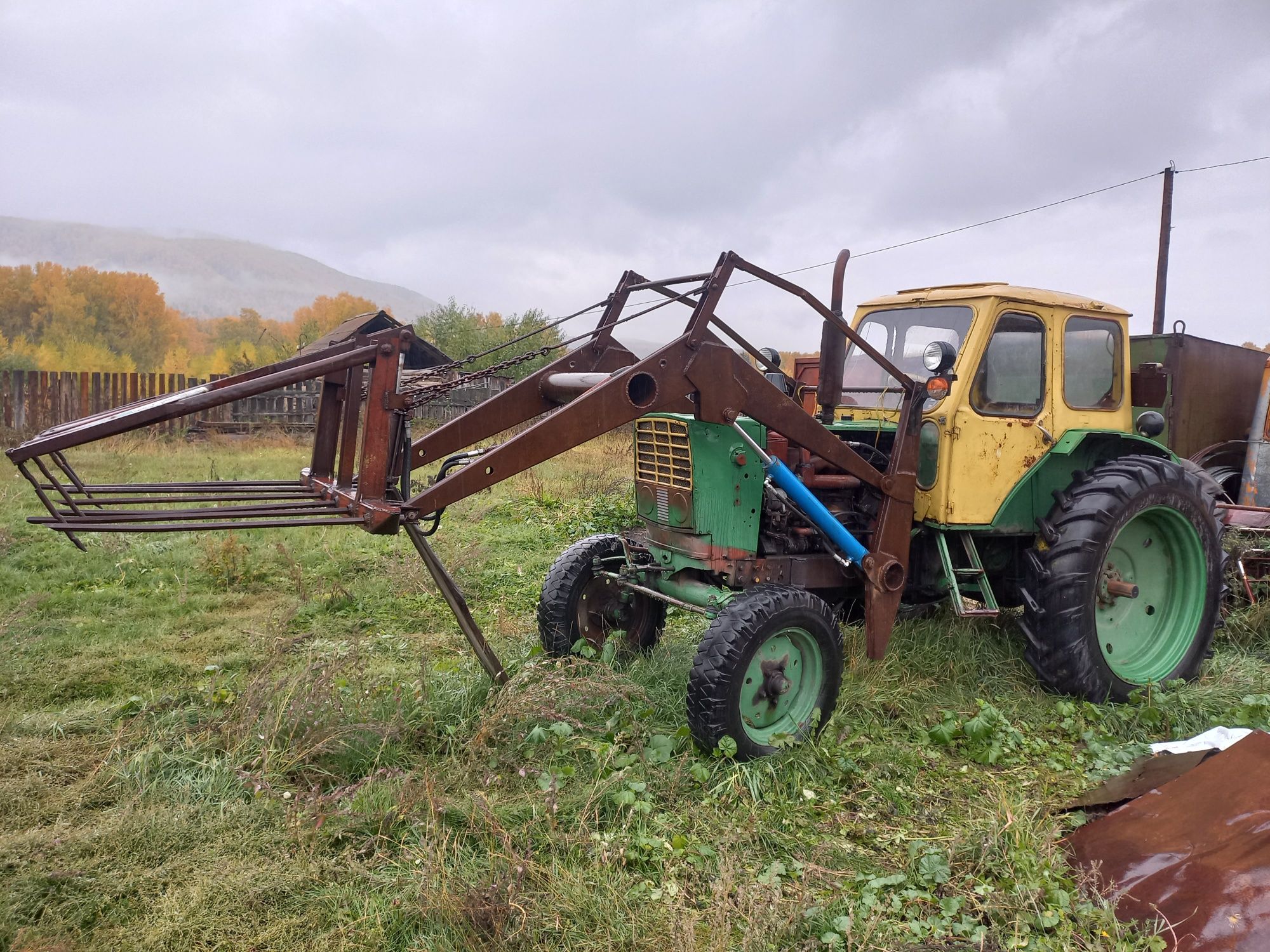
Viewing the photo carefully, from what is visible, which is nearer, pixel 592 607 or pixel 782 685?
pixel 782 685

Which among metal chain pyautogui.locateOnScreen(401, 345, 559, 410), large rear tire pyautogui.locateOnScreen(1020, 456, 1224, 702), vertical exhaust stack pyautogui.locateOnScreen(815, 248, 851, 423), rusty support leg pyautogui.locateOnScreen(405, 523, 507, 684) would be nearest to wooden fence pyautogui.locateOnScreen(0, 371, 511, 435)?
metal chain pyautogui.locateOnScreen(401, 345, 559, 410)

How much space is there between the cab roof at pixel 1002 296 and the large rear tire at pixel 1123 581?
0.92 metres

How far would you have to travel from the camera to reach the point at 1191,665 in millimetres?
5055

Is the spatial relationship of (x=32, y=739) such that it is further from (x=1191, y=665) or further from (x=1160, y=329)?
(x=1160, y=329)

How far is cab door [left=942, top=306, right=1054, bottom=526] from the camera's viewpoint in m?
4.59

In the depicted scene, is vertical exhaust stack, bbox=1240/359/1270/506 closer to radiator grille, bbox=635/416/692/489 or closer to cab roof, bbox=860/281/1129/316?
cab roof, bbox=860/281/1129/316

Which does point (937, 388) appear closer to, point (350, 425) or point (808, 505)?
point (808, 505)

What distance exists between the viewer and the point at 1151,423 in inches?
197

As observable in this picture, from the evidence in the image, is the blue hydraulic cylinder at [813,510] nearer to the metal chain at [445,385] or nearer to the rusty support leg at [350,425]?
the metal chain at [445,385]

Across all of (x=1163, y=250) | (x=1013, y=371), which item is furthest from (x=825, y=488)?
(x=1163, y=250)

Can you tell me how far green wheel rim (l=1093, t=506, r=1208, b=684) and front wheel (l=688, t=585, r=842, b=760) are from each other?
6.19 feet

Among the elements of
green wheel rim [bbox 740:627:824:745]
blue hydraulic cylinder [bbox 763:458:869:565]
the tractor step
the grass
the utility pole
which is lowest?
the grass

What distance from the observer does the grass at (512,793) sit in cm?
268

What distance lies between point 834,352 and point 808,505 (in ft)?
2.61
